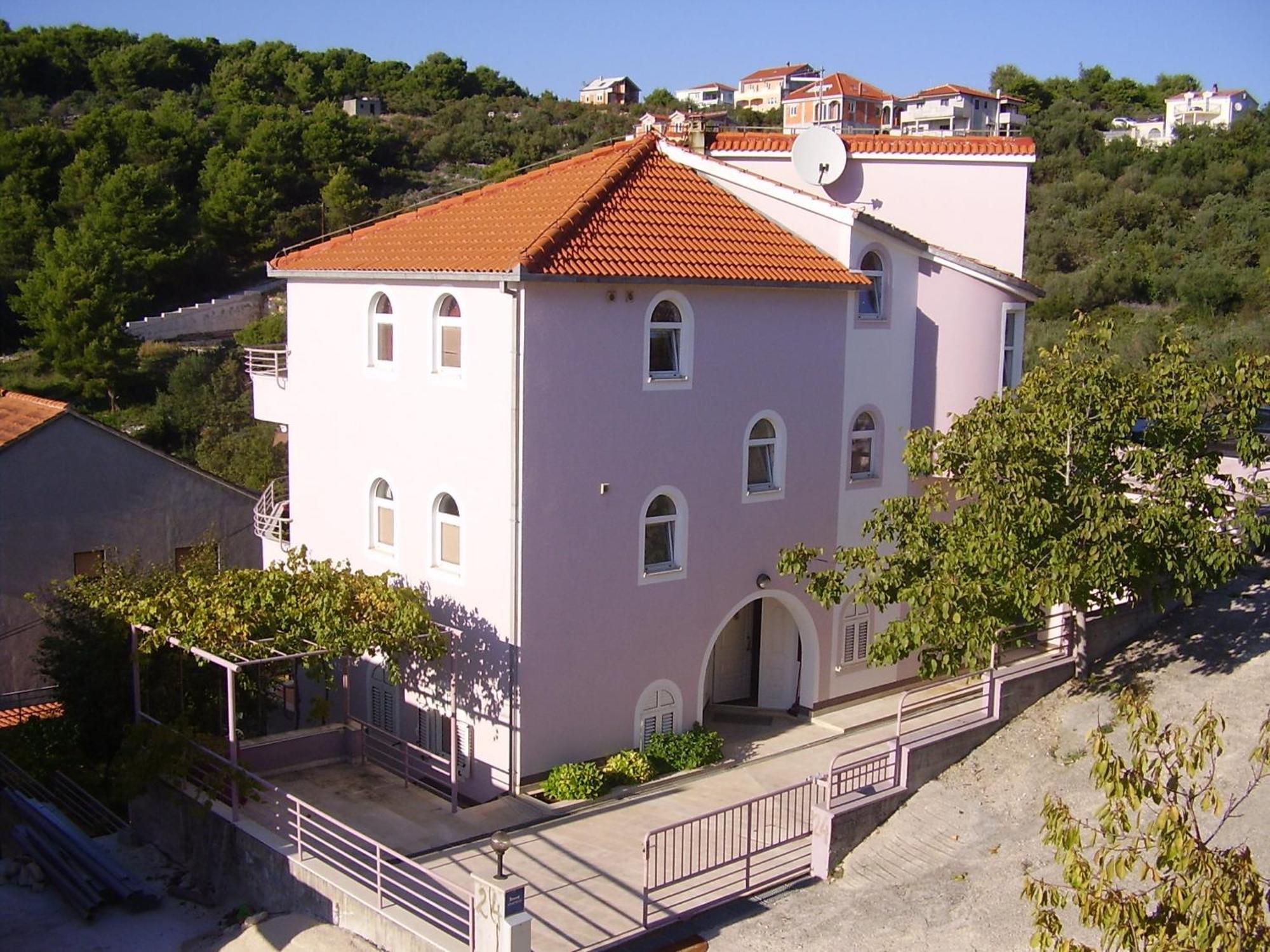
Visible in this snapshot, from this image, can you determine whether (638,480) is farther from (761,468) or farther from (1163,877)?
(1163,877)

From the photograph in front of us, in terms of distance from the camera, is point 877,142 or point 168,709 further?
point 877,142

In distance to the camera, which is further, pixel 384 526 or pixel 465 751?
pixel 384 526

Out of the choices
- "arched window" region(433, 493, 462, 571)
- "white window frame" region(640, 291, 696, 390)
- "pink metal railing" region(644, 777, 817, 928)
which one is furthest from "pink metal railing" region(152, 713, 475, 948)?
"white window frame" region(640, 291, 696, 390)

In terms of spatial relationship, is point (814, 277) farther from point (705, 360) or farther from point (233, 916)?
point (233, 916)

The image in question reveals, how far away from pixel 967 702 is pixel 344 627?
27.7ft

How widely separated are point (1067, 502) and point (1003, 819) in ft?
12.3

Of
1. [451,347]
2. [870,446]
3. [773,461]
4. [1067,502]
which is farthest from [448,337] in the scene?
[1067,502]

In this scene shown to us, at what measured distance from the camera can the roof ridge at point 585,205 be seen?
583 inches

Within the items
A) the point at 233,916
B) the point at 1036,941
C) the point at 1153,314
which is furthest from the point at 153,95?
the point at 1036,941

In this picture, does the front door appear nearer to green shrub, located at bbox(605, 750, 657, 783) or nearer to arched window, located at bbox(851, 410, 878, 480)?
arched window, located at bbox(851, 410, 878, 480)

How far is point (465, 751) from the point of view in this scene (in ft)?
53.1

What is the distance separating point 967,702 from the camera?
55.5ft

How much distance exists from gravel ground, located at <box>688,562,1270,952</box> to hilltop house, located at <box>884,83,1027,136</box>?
83621 millimetres

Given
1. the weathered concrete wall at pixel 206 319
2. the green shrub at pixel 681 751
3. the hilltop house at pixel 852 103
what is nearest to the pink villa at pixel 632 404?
the green shrub at pixel 681 751
